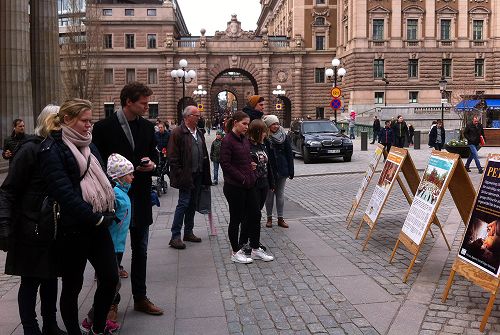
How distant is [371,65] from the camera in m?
55.7

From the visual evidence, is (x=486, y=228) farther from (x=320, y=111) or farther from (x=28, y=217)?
(x=320, y=111)

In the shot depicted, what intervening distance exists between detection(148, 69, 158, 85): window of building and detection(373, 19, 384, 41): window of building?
25396 millimetres

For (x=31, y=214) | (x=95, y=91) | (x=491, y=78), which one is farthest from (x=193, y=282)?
(x=491, y=78)

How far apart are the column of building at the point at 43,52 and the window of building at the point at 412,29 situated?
143ft

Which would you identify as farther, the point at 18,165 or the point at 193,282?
the point at 193,282

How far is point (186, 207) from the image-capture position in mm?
8008

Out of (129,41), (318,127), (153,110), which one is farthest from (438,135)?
(129,41)

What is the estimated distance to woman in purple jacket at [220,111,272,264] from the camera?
6891 mm

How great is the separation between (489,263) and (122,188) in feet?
11.2

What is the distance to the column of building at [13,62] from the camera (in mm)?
17750

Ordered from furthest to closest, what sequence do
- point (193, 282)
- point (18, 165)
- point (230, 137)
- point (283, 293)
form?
point (230, 137) < point (193, 282) < point (283, 293) < point (18, 165)

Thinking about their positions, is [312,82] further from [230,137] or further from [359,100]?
[230,137]

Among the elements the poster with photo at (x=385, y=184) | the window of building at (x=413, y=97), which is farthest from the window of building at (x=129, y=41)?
the poster with photo at (x=385, y=184)

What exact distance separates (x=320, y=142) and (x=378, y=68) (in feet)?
118
